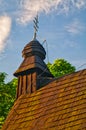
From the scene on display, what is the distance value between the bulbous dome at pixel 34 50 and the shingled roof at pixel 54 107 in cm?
277

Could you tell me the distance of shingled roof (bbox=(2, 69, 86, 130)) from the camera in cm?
1147

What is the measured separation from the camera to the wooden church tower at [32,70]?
49.5 feet

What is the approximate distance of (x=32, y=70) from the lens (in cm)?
1568

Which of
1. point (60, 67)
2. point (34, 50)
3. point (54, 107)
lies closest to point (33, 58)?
point (34, 50)

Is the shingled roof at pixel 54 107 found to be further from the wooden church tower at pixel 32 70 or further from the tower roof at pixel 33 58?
the tower roof at pixel 33 58

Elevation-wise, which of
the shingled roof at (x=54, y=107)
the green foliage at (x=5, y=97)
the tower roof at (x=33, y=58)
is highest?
the tower roof at (x=33, y=58)

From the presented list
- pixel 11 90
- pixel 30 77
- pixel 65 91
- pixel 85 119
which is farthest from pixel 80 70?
pixel 11 90

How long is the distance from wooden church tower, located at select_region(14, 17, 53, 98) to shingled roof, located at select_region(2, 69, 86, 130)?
722 millimetres

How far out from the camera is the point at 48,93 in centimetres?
1359

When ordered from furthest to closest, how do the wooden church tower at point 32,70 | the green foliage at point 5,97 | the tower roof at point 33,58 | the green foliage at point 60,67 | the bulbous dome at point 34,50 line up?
the green foliage at point 60,67
the green foliage at point 5,97
the bulbous dome at point 34,50
the tower roof at point 33,58
the wooden church tower at point 32,70

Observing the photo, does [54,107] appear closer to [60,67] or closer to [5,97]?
[5,97]

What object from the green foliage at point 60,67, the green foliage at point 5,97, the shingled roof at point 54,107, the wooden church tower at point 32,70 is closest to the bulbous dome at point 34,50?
the wooden church tower at point 32,70

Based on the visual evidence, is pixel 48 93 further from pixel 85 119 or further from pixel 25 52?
pixel 25 52

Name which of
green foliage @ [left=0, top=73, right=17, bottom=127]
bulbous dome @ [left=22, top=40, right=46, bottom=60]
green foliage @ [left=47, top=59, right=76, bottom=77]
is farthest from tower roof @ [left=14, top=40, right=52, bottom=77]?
green foliage @ [left=47, top=59, right=76, bottom=77]
